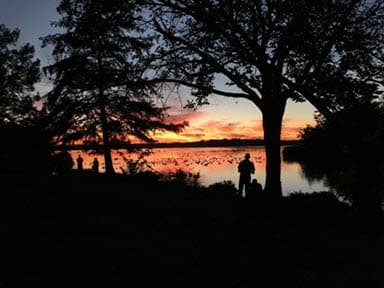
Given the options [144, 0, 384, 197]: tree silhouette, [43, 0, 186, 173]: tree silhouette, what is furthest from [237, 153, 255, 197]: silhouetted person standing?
[43, 0, 186, 173]: tree silhouette

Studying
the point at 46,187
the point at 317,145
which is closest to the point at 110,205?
the point at 46,187

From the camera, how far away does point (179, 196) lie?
19656 millimetres

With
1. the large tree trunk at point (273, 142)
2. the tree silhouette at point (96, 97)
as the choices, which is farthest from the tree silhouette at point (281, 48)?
the tree silhouette at point (96, 97)

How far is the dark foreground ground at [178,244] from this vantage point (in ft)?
26.9

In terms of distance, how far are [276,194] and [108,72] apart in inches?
706

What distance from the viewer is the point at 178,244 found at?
1038 cm

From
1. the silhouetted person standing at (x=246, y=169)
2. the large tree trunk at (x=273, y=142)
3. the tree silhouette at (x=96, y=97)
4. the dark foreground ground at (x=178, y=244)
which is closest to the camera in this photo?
the dark foreground ground at (x=178, y=244)

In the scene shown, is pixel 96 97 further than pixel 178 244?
Yes

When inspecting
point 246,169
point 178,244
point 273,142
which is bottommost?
point 178,244

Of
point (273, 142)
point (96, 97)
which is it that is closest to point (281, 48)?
point (273, 142)

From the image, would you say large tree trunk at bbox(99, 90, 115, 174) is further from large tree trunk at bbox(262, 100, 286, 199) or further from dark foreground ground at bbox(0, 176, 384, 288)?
large tree trunk at bbox(262, 100, 286, 199)

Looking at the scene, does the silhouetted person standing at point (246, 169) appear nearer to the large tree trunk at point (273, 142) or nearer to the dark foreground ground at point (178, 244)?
A: the large tree trunk at point (273, 142)

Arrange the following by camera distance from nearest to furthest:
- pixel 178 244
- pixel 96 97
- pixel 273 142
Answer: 1. pixel 178 244
2. pixel 273 142
3. pixel 96 97

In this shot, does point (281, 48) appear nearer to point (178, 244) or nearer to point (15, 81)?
point (178, 244)
